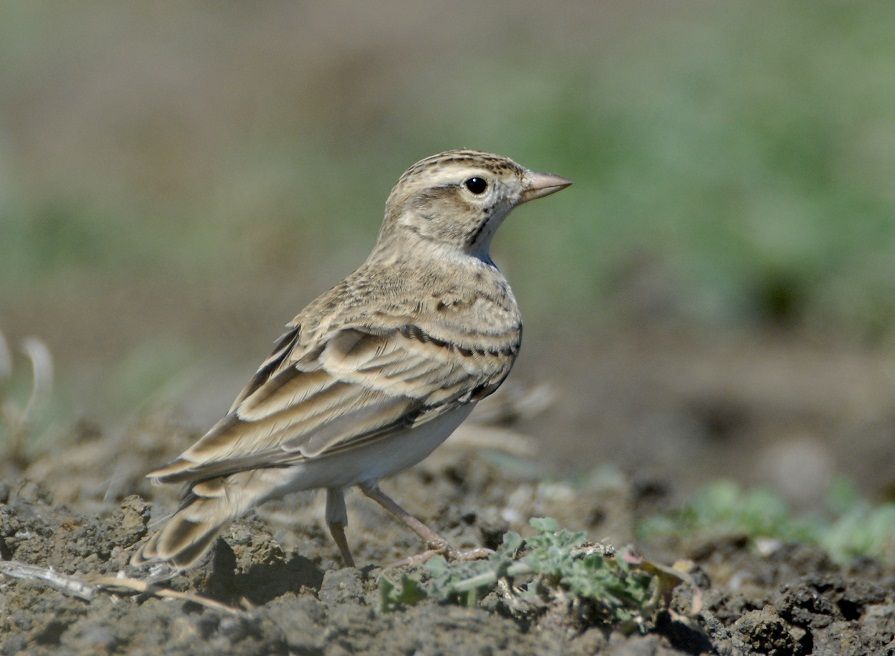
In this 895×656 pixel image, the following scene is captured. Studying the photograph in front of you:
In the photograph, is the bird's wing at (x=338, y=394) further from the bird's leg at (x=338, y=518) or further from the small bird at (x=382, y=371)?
A: the bird's leg at (x=338, y=518)

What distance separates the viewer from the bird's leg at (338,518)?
5.25 m

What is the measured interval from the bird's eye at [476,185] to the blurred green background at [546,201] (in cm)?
204

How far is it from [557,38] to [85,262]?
739 cm

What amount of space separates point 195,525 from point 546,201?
339 inches

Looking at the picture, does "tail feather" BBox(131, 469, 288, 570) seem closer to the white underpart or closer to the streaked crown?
the white underpart

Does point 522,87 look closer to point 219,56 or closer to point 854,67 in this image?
point 854,67

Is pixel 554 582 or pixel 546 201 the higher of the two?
pixel 546 201

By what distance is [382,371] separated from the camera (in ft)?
16.9

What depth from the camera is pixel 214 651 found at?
13.1 ft

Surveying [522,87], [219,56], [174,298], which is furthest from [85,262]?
→ [219,56]

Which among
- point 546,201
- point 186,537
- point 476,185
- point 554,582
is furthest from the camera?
point 546,201

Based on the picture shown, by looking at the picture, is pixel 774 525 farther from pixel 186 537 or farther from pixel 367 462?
pixel 186 537

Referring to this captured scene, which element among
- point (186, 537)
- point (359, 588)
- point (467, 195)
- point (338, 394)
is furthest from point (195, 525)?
point (467, 195)

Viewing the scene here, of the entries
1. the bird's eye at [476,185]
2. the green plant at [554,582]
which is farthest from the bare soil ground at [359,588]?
the bird's eye at [476,185]
